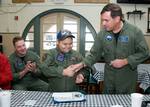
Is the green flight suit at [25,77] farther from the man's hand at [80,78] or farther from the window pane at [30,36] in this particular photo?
the window pane at [30,36]

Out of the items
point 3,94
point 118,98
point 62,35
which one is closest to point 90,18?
point 62,35

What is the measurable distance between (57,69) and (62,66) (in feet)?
0.41

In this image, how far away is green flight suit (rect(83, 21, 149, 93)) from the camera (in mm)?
2697

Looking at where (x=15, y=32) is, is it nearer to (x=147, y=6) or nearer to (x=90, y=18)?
(x=90, y=18)

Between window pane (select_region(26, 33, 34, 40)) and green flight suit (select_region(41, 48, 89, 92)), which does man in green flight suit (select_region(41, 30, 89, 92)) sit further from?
window pane (select_region(26, 33, 34, 40))

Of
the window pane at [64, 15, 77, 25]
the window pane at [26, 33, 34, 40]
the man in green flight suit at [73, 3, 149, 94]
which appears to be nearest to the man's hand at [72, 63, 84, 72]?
the man in green flight suit at [73, 3, 149, 94]

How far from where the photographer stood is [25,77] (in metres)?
3.84

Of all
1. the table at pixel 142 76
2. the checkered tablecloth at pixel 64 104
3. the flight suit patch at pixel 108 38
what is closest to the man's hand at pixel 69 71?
the checkered tablecloth at pixel 64 104

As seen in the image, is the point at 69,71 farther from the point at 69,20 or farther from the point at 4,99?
the point at 69,20

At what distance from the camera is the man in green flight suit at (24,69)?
372cm

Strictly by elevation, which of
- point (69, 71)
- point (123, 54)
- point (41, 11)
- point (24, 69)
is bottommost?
point (24, 69)

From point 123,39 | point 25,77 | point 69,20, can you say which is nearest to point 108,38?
point 123,39

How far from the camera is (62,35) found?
2811 millimetres

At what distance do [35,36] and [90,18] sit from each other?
1341 millimetres
